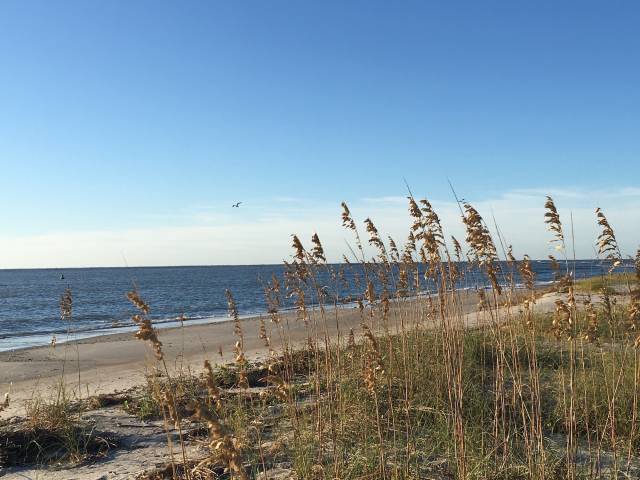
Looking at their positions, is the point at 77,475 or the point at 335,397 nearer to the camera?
the point at 77,475

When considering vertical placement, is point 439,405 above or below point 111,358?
above

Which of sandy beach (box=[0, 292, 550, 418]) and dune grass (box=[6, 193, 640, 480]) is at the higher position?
dune grass (box=[6, 193, 640, 480])

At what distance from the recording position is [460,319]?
499 centimetres

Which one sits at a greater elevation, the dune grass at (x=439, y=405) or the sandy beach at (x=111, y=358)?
the dune grass at (x=439, y=405)

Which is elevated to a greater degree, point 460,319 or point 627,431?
point 460,319

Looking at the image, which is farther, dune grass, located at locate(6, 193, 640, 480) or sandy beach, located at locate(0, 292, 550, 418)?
sandy beach, located at locate(0, 292, 550, 418)

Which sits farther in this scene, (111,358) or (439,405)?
(111,358)

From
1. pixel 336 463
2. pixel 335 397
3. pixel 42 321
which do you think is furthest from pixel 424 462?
pixel 42 321

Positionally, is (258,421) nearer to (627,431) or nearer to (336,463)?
(336,463)

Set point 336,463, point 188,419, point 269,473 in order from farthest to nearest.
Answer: point 188,419, point 269,473, point 336,463

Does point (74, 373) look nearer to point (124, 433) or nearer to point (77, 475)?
point (124, 433)

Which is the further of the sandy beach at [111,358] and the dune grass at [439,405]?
the sandy beach at [111,358]

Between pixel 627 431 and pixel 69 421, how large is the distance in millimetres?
5295

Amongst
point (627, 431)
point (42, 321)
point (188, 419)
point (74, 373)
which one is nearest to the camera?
point (627, 431)
